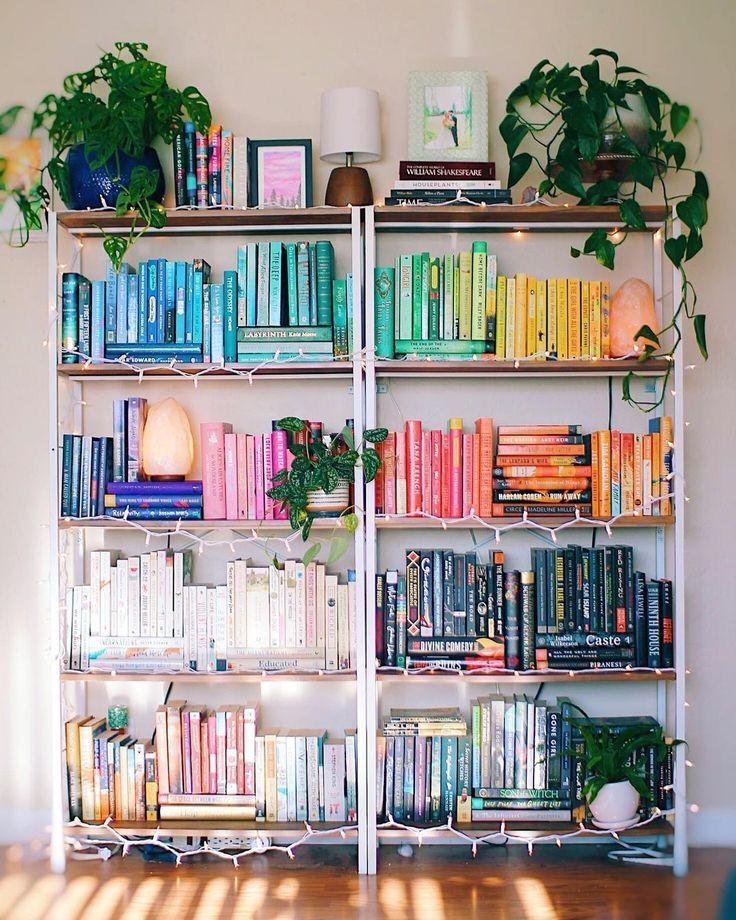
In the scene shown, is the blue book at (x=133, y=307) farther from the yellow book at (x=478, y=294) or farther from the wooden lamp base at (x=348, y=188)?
the yellow book at (x=478, y=294)

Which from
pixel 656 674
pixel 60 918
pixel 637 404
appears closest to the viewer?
pixel 60 918

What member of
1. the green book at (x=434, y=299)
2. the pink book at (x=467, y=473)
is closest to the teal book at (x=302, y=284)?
the green book at (x=434, y=299)

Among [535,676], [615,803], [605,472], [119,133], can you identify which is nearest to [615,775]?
[615,803]

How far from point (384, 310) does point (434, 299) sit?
15 centimetres

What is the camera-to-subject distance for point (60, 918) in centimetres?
244

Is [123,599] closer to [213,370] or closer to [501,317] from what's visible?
[213,370]

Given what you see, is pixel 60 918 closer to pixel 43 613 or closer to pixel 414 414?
pixel 43 613

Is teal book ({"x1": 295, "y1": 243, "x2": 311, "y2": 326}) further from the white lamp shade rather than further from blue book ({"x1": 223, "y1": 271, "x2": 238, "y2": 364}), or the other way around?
the white lamp shade

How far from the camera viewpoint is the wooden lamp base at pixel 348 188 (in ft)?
9.12

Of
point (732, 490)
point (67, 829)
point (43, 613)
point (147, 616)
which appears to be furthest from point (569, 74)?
point (67, 829)

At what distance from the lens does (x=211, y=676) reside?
108 inches

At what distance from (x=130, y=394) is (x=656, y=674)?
177cm

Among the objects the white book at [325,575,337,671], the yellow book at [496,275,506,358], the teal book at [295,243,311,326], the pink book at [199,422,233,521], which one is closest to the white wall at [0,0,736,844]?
the teal book at [295,243,311,326]

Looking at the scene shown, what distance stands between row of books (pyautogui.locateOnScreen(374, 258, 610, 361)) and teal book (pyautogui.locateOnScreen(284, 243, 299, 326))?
0.76ft
